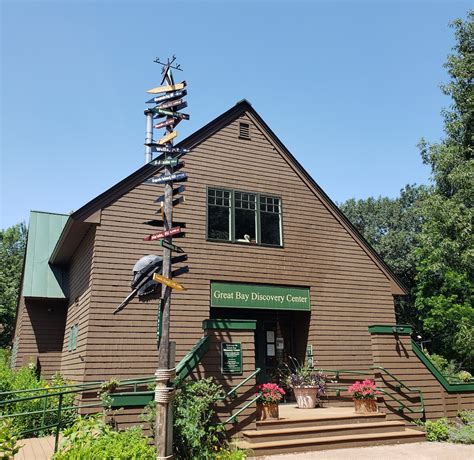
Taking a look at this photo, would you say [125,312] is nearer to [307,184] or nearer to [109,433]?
[109,433]

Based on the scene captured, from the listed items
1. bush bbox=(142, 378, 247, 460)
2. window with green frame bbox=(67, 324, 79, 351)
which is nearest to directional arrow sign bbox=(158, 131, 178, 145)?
bush bbox=(142, 378, 247, 460)

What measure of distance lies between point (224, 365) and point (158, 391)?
2.53 meters

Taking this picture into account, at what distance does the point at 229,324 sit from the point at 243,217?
5155mm

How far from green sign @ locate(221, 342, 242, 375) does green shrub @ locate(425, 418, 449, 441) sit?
16.3 ft

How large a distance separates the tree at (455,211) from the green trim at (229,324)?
18.0 m

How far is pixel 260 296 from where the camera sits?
44.5 ft

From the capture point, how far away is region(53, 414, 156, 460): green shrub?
19.0 feet

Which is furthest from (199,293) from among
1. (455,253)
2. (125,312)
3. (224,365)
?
(455,253)

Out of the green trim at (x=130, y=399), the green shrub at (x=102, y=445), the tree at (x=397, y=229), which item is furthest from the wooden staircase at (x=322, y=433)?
the tree at (x=397, y=229)

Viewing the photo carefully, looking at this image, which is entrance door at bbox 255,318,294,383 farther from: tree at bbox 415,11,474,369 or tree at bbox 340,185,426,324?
tree at bbox 340,185,426,324

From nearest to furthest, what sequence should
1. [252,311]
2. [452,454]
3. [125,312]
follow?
[452,454], [125,312], [252,311]

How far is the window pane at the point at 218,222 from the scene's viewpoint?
44.7 ft

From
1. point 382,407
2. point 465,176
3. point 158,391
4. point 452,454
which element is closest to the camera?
point 158,391

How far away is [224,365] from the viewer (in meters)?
9.66
